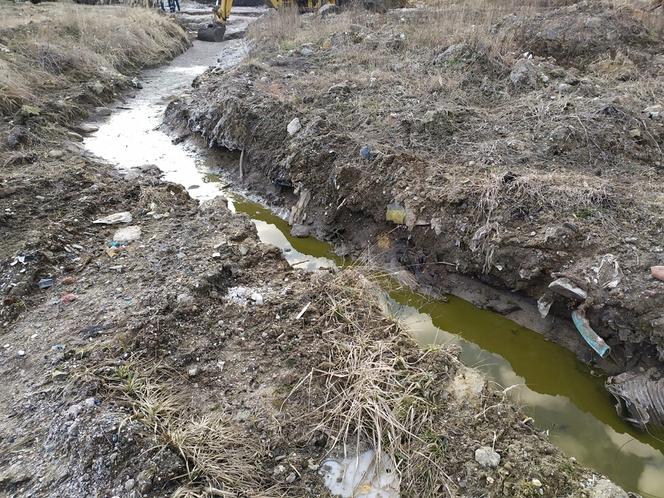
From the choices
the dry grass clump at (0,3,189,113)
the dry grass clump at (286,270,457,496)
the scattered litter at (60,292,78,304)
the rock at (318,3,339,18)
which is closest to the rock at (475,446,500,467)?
the dry grass clump at (286,270,457,496)

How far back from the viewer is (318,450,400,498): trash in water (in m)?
2.52

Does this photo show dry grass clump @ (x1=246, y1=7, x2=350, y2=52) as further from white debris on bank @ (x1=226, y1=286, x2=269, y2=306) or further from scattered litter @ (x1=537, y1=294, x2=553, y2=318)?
scattered litter @ (x1=537, y1=294, x2=553, y2=318)

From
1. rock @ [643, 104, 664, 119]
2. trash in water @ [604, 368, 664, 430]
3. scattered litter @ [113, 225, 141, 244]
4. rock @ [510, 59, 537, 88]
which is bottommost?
trash in water @ [604, 368, 664, 430]

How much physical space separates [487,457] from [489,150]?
347 cm

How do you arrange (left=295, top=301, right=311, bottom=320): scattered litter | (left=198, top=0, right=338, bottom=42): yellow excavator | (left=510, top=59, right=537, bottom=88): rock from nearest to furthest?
(left=295, top=301, right=311, bottom=320): scattered litter
(left=510, top=59, right=537, bottom=88): rock
(left=198, top=0, right=338, bottom=42): yellow excavator

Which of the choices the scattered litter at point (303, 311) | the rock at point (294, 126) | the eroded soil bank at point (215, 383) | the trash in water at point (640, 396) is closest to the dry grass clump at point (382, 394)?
the eroded soil bank at point (215, 383)

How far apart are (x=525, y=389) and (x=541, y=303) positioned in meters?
0.74

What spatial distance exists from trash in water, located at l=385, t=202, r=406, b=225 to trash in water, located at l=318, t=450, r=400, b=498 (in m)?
→ 2.57

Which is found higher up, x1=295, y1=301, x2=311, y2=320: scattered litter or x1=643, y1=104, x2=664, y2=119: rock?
x1=643, y1=104, x2=664, y2=119: rock

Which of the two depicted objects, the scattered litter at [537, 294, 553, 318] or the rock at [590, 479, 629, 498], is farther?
the scattered litter at [537, 294, 553, 318]

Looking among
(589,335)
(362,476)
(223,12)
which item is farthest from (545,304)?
(223,12)

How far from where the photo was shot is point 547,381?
145 inches

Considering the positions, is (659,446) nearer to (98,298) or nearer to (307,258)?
(307,258)

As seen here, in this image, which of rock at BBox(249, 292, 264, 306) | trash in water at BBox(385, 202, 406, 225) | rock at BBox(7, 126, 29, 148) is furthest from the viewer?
rock at BBox(7, 126, 29, 148)
